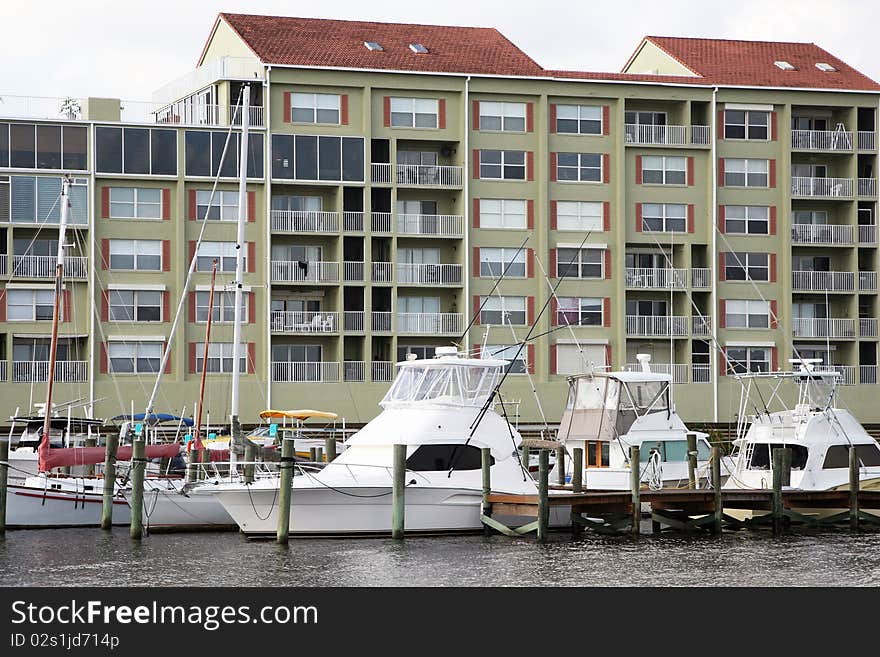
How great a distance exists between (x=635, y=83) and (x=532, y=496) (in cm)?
4232

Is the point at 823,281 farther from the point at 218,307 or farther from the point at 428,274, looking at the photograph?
the point at 218,307

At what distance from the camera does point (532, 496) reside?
122 feet

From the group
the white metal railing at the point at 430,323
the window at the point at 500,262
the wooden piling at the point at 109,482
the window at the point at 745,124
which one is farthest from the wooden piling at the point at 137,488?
the window at the point at 745,124

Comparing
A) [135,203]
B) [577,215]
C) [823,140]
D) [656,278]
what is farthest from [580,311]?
[135,203]

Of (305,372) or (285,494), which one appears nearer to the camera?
(285,494)

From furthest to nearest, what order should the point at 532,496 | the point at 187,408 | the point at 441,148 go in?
1. the point at 441,148
2. the point at 187,408
3. the point at 532,496

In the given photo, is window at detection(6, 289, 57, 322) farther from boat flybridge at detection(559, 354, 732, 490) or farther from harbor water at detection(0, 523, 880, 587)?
boat flybridge at detection(559, 354, 732, 490)

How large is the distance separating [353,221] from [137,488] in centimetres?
3711

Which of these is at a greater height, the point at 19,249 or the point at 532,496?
the point at 19,249

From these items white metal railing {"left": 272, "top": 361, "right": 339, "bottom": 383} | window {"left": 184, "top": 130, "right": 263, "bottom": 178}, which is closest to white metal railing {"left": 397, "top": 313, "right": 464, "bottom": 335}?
white metal railing {"left": 272, "top": 361, "right": 339, "bottom": 383}

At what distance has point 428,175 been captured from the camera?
73688 mm

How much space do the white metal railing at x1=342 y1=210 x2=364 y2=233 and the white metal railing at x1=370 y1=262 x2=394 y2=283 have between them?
1866mm

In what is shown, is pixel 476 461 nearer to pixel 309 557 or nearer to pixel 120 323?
pixel 309 557
